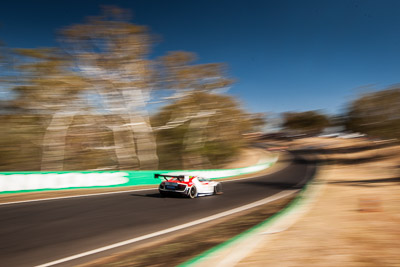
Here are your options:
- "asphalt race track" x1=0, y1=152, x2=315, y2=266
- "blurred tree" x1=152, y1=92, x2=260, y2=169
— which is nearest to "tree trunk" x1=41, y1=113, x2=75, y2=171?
"blurred tree" x1=152, y1=92, x2=260, y2=169

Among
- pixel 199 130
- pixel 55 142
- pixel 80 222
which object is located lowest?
pixel 80 222

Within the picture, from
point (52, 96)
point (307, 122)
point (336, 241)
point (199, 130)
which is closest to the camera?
point (336, 241)

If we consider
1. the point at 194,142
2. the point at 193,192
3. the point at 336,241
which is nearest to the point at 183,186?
the point at 193,192

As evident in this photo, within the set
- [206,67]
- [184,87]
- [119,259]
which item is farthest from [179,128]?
[119,259]

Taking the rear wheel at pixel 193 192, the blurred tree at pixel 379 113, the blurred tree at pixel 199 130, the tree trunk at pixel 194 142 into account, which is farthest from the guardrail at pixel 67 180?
the blurred tree at pixel 379 113

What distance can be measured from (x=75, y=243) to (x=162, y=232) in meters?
1.78

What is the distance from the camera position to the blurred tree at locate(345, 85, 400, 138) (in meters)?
40.2

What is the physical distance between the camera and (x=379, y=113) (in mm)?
42500

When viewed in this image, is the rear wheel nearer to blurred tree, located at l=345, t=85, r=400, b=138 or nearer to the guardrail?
the guardrail

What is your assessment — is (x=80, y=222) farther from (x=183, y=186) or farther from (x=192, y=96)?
(x=192, y=96)

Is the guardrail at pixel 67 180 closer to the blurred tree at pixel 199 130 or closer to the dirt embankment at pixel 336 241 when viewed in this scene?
the dirt embankment at pixel 336 241

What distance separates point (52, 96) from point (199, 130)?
1832cm

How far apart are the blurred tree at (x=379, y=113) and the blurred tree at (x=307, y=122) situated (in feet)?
247

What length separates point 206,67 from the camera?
34781 millimetres
